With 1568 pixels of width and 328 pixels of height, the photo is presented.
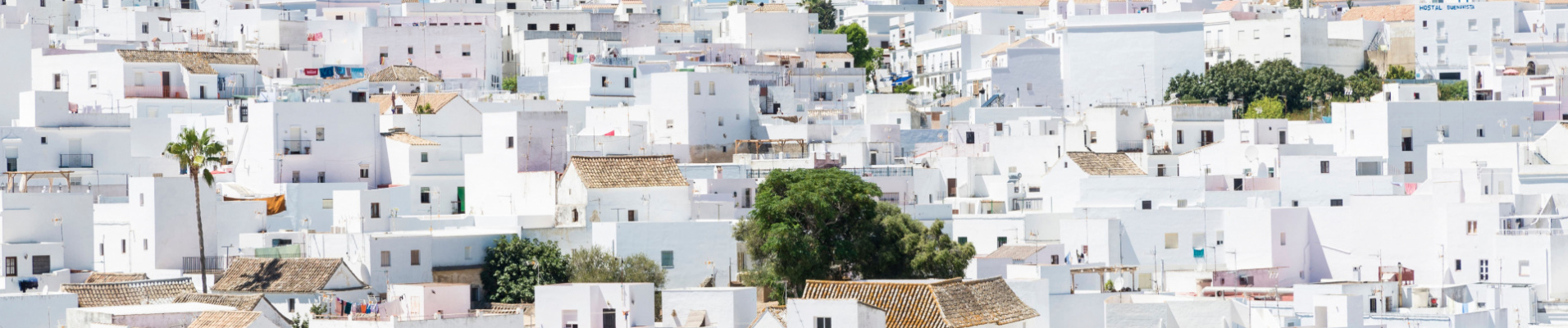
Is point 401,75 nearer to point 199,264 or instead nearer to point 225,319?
point 199,264

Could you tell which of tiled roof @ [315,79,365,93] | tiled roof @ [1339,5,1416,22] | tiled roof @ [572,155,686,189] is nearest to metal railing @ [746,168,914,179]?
tiled roof @ [572,155,686,189]

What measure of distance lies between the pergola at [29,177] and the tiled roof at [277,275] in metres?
8.09

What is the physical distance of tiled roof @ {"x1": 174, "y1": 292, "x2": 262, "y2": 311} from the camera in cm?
3744

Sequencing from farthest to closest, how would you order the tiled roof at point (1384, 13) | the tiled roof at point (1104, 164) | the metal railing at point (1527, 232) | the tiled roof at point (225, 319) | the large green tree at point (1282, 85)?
the tiled roof at point (1384, 13) → the large green tree at point (1282, 85) → the tiled roof at point (1104, 164) → the metal railing at point (1527, 232) → the tiled roof at point (225, 319)

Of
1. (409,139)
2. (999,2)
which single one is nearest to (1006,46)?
(999,2)

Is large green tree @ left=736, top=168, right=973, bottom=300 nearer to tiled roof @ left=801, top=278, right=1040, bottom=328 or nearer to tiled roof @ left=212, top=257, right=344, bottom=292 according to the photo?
tiled roof @ left=801, top=278, right=1040, bottom=328

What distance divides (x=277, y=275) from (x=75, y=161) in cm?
1452

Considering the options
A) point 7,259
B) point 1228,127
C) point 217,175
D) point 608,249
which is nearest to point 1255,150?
point 1228,127

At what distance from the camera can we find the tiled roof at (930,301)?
3453 centimetres

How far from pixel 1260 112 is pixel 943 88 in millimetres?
15890

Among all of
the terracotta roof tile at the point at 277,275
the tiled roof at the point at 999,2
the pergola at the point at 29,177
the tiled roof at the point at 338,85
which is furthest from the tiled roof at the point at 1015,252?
the tiled roof at the point at 999,2

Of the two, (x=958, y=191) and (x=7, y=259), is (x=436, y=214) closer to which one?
(x=7, y=259)

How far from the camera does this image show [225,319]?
34.6m

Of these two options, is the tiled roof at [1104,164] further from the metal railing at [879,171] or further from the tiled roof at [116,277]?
the tiled roof at [116,277]
